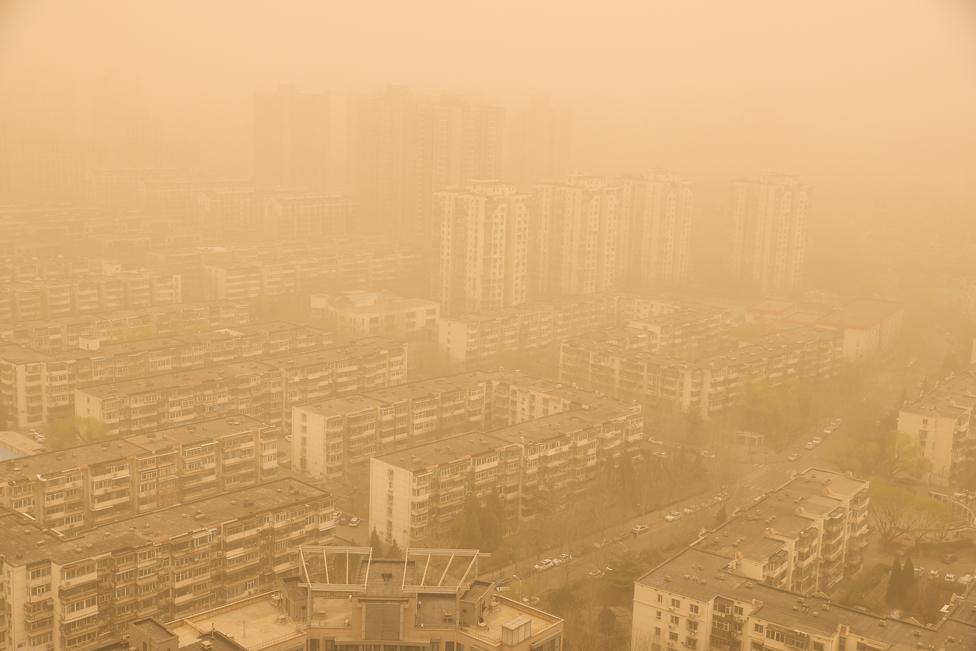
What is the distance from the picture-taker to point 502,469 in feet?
21.5

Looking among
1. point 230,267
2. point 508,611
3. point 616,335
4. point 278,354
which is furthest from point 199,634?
point 230,267

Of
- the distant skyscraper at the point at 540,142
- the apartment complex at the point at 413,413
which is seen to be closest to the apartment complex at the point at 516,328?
the apartment complex at the point at 413,413

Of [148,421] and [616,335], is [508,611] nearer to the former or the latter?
[148,421]

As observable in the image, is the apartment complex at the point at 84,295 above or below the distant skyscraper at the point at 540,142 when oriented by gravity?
below

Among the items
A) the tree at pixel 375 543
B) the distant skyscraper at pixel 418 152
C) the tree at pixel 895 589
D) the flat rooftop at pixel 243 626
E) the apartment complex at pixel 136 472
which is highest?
the distant skyscraper at pixel 418 152

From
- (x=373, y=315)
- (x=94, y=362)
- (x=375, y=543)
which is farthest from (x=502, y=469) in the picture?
(x=373, y=315)

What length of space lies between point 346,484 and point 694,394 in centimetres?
298

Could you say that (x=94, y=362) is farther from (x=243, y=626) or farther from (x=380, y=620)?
(x=380, y=620)

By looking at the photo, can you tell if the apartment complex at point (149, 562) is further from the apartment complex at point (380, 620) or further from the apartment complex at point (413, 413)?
the apartment complex at point (413, 413)

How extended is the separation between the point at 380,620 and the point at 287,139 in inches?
600

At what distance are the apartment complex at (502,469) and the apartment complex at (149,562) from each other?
1.71ft

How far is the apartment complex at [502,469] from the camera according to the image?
616 centimetres

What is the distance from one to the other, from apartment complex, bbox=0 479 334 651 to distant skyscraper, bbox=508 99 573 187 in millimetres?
12388

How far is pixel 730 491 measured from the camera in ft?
23.3
